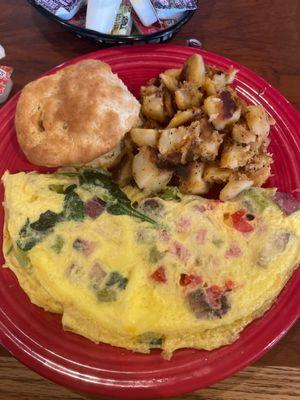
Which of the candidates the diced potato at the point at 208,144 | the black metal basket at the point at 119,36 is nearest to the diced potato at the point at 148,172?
the diced potato at the point at 208,144

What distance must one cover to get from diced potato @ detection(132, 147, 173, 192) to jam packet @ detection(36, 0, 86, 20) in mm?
697

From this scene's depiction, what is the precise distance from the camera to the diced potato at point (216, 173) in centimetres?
137

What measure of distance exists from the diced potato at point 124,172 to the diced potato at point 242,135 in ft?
1.09

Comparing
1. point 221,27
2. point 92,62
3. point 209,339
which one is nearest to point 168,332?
point 209,339

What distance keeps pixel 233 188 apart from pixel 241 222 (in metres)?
0.10

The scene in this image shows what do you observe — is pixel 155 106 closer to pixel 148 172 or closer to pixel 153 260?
pixel 148 172

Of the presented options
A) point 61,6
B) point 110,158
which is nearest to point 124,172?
point 110,158

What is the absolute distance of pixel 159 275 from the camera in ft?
4.15

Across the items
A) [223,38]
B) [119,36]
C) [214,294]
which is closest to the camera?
[214,294]

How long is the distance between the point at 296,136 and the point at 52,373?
1.03 m

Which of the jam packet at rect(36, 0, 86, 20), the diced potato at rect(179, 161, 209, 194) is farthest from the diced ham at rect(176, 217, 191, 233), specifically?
the jam packet at rect(36, 0, 86, 20)

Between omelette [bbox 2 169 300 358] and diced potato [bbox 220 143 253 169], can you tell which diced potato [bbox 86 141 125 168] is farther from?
diced potato [bbox 220 143 253 169]

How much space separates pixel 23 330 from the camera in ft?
4.41

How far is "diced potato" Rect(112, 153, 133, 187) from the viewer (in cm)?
147
